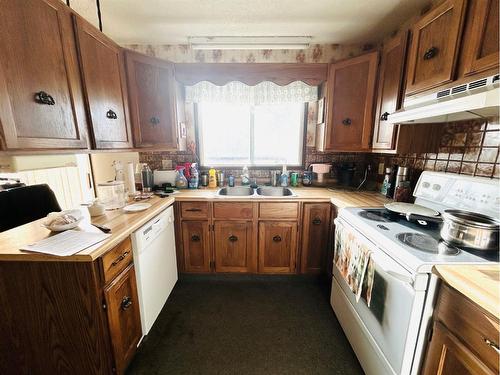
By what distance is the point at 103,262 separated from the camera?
3.34ft

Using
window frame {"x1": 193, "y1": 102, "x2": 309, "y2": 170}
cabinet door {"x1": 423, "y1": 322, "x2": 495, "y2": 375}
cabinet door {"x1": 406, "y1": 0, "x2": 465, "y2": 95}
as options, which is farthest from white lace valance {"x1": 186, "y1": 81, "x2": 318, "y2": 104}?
cabinet door {"x1": 423, "y1": 322, "x2": 495, "y2": 375}

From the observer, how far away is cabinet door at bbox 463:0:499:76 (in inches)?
36.8

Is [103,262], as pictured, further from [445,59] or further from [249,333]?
[445,59]

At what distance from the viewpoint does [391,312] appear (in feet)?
3.27

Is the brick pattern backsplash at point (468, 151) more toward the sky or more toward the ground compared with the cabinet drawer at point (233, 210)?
more toward the sky

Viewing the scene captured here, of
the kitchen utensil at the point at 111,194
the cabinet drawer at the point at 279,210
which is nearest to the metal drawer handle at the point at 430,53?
the cabinet drawer at the point at 279,210

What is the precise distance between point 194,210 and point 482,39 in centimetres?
215

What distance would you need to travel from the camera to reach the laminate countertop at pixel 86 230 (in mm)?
907

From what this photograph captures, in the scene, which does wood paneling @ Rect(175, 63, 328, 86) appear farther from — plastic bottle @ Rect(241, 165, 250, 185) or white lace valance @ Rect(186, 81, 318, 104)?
plastic bottle @ Rect(241, 165, 250, 185)

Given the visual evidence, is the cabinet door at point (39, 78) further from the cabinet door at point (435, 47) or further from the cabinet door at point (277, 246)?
the cabinet door at point (435, 47)

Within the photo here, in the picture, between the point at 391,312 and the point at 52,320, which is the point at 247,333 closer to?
the point at 391,312

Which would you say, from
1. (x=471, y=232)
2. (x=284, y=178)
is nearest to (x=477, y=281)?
(x=471, y=232)

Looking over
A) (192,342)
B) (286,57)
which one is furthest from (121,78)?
(192,342)

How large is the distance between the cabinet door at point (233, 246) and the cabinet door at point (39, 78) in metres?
1.31
